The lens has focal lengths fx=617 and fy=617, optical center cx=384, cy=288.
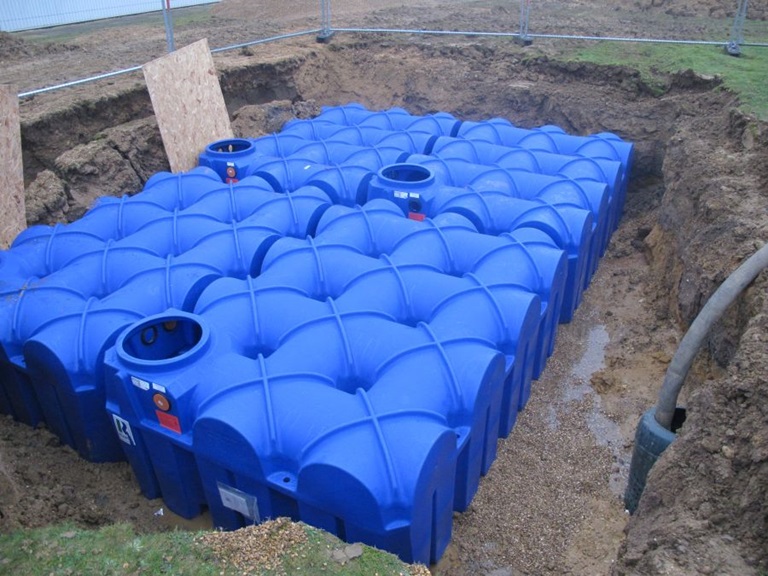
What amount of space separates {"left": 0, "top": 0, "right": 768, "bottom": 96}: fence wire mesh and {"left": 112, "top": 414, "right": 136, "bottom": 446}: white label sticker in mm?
9307

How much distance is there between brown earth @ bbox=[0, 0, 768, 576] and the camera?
14.1ft

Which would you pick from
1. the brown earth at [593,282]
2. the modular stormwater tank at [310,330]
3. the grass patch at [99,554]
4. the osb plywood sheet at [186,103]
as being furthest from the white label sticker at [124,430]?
the osb plywood sheet at [186,103]

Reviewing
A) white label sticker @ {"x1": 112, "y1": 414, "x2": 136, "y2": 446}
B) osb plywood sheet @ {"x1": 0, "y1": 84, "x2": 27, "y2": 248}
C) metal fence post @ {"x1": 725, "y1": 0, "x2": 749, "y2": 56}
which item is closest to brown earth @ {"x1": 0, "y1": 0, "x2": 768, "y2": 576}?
osb plywood sheet @ {"x1": 0, "y1": 84, "x2": 27, "y2": 248}

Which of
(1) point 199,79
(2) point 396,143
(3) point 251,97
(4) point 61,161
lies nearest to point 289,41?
(3) point 251,97

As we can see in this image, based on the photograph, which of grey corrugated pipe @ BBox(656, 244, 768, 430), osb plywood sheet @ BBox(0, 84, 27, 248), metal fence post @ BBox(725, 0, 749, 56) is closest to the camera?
grey corrugated pipe @ BBox(656, 244, 768, 430)

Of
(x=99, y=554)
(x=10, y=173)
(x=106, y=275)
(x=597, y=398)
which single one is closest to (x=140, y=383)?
(x=99, y=554)

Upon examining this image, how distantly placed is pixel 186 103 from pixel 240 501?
856 centimetres

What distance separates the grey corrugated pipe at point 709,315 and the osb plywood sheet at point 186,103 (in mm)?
9304

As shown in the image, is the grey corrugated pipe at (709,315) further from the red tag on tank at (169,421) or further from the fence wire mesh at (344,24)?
the fence wire mesh at (344,24)

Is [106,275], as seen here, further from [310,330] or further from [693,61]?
[693,61]

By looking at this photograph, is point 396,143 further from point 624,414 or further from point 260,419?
point 260,419

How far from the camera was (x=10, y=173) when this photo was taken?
8.97 meters

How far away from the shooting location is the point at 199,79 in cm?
1218

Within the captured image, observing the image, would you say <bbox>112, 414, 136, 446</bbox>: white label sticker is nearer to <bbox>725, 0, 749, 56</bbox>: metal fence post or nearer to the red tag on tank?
the red tag on tank
